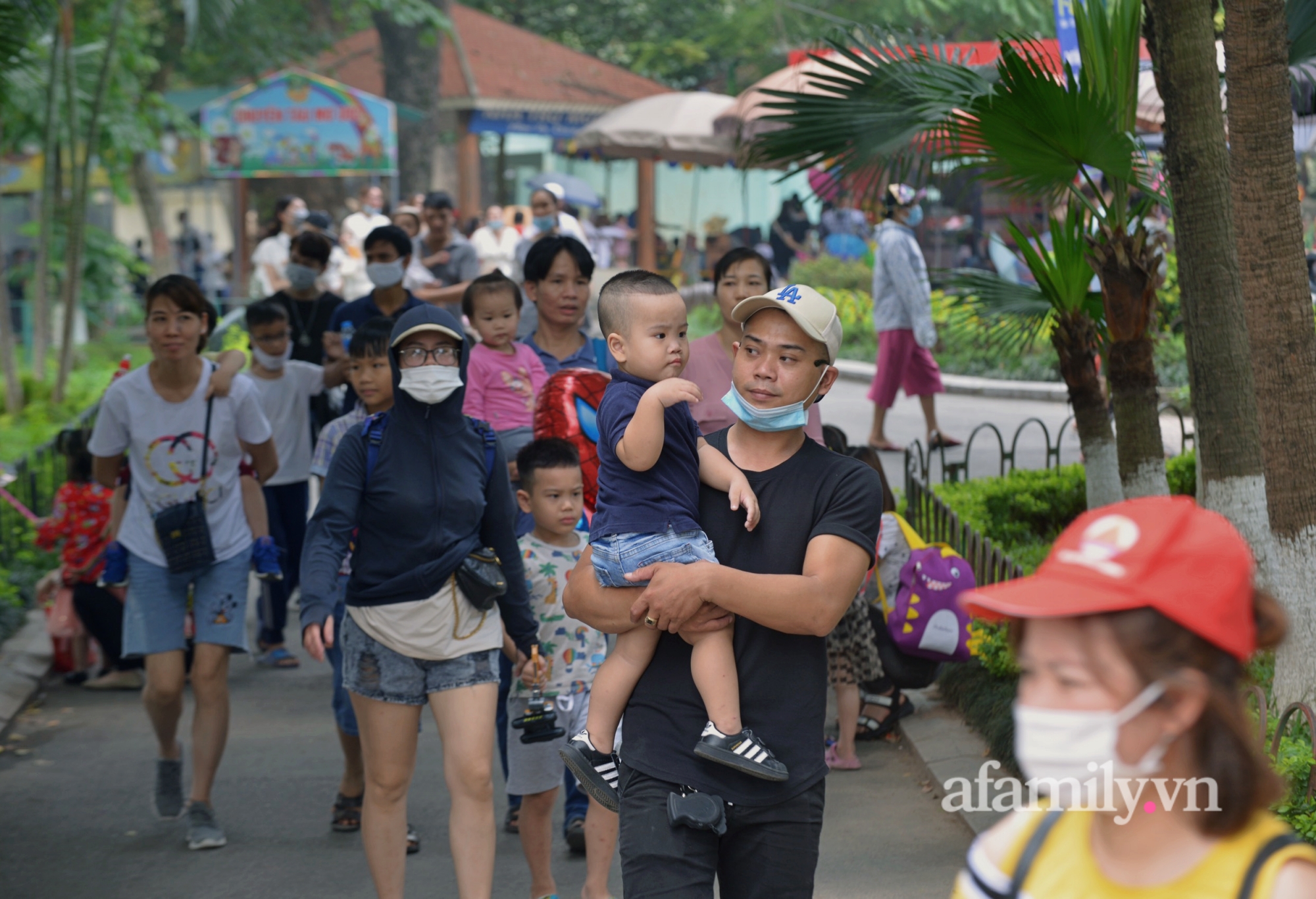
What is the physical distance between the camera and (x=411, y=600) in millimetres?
4332

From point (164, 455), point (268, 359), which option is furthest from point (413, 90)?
point (164, 455)

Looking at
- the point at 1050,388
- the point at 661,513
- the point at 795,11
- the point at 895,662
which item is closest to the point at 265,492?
the point at 895,662

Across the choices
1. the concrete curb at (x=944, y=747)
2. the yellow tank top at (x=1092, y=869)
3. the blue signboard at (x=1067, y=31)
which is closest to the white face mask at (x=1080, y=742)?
the yellow tank top at (x=1092, y=869)

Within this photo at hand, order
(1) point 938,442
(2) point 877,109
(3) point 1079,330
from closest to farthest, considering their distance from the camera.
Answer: (3) point 1079,330 < (2) point 877,109 < (1) point 938,442

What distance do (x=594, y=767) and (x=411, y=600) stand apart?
118 cm

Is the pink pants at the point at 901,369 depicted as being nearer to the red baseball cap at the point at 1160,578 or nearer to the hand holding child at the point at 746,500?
the hand holding child at the point at 746,500

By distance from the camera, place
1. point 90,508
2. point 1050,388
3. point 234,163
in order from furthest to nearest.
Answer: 1. point 234,163
2. point 1050,388
3. point 90,508

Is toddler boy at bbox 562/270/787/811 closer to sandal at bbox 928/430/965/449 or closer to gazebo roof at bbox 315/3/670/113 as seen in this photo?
sandal at bbox 928/430/965/449

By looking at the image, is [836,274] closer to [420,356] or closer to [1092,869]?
[420,356]

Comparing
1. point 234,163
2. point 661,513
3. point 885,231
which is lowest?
point 661,513

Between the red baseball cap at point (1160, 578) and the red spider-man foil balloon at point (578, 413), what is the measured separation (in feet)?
11.6

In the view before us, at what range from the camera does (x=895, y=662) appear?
20.3 ft

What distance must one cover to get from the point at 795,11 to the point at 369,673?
26538 mm

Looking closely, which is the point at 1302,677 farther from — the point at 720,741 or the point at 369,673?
the point at 369,673
